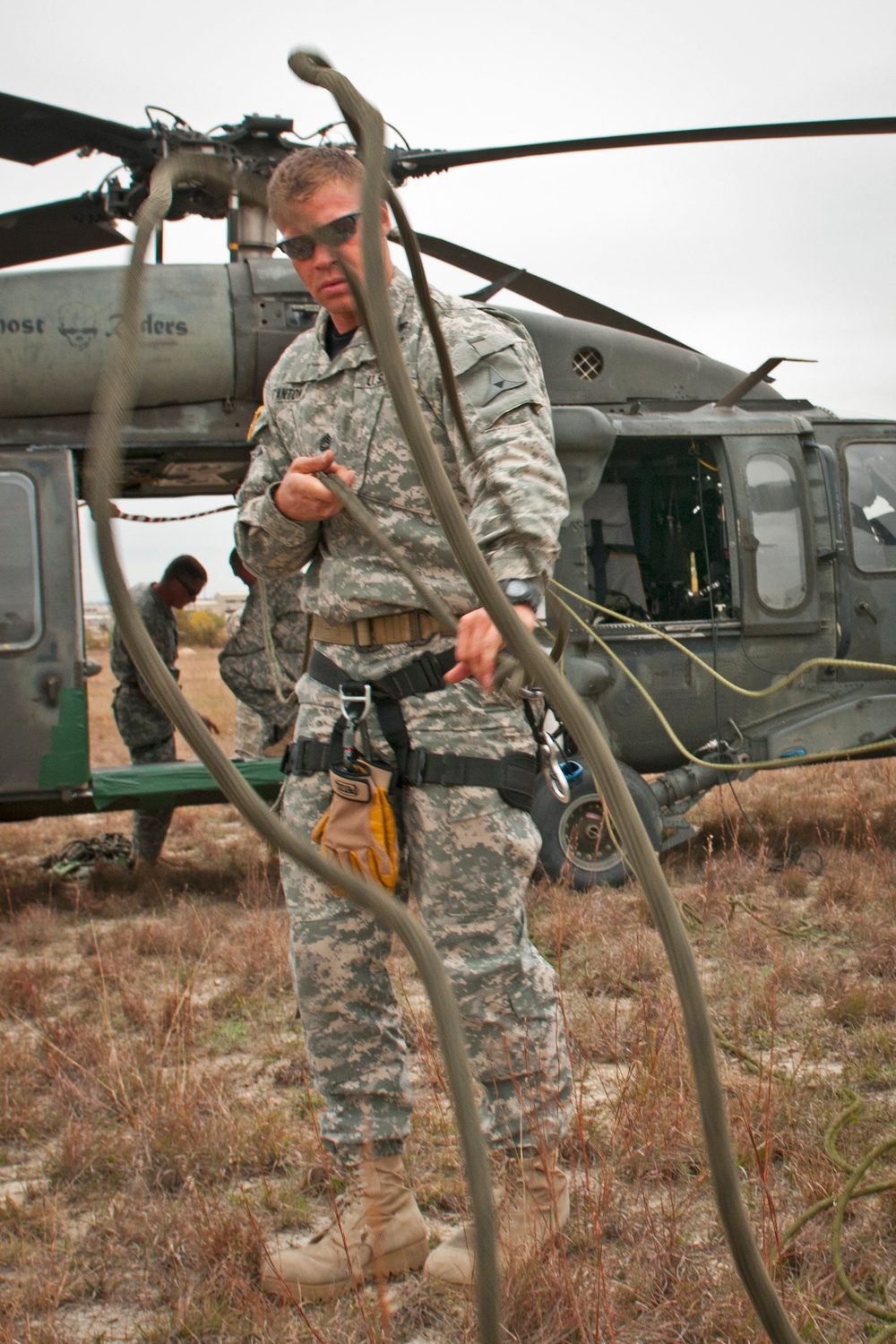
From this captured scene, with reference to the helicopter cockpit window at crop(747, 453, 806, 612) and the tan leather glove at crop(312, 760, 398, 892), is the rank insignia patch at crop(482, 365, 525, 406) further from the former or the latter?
the helicopter cockpit window at crop(747, 453, 806, 612)

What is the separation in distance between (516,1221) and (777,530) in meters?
4.58

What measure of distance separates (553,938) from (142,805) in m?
2.20

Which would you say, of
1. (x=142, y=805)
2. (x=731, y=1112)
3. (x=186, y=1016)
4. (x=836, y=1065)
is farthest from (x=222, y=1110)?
(x=142, y=805)

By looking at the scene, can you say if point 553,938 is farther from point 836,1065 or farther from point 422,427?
Result: point 422,427

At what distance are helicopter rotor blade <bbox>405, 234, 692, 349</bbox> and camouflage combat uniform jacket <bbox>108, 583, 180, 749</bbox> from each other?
7.89 ft

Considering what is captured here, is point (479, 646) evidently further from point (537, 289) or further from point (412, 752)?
point (537, 289)

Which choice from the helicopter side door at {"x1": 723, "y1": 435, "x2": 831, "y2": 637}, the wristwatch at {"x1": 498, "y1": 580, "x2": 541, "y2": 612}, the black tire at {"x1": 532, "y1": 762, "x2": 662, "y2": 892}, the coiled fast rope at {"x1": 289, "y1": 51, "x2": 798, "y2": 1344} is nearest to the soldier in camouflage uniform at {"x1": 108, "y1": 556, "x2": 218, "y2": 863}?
the black tire at {"x1": 532, "y1": 762, "x2": 662, "y2": 892}

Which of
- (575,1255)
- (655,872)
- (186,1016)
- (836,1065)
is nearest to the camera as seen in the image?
(655,872)

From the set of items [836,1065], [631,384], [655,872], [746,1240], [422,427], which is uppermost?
[631,384]

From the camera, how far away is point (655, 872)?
1.04 m

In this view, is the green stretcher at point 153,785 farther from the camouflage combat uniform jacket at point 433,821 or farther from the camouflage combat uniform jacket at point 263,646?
the camouflage combat uniform jacket at point 433,821

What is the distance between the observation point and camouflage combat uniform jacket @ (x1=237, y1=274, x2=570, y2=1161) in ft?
7.30

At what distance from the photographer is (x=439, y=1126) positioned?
294 centimetres

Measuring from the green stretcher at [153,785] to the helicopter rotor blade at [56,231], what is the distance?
238 cm
